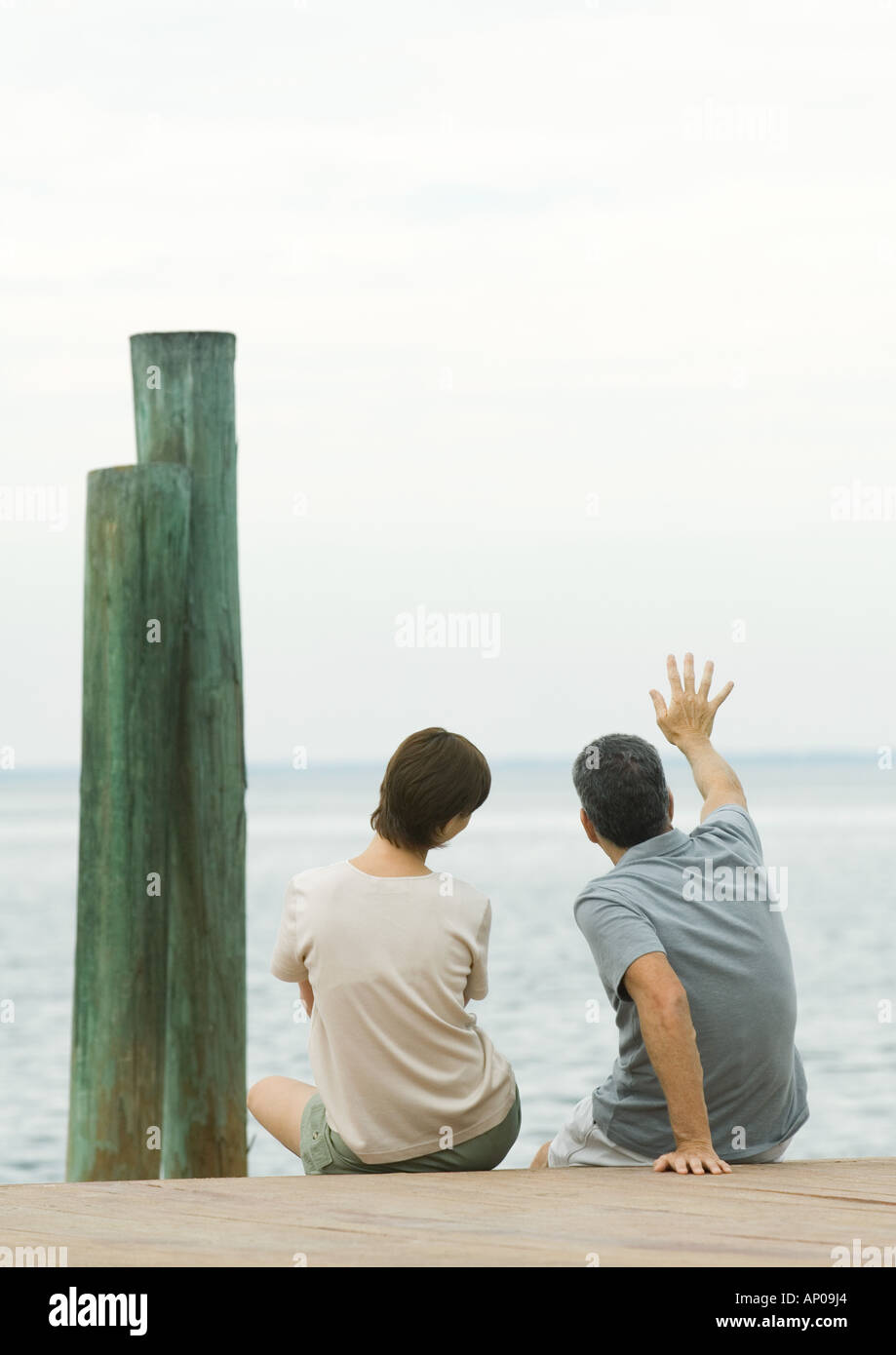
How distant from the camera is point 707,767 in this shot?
3.90 meters

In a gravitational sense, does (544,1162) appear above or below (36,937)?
above

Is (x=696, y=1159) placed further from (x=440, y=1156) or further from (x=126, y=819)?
(x=126, y=819)

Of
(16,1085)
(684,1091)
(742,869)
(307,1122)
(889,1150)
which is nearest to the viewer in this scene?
(684,1091)

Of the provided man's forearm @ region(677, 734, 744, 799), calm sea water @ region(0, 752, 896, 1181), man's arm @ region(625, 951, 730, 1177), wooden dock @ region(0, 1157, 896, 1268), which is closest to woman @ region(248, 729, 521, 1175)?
wooden dock @ region(0, 1157, 896, 1268)

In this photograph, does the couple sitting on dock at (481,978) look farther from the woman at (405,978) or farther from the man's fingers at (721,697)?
the man's fingers at (721,697)

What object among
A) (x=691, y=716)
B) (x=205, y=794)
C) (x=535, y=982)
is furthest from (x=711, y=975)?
(x=535, y=982)

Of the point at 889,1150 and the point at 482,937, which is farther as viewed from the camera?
the point at 889,1150

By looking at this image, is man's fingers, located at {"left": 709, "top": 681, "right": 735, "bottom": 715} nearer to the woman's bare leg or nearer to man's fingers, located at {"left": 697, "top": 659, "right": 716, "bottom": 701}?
man's fingers, located at {"left": 697, "top": 659, "right": 716, "bottom": 701}

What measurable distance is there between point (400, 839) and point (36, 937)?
21.6 m

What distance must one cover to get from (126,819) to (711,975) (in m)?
1.71

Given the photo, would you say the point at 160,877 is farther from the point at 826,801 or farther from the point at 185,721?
the point at 826,801

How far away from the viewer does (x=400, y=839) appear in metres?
3.52

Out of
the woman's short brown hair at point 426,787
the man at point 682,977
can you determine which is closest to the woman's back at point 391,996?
the woman's short brown hair at point 426,787
